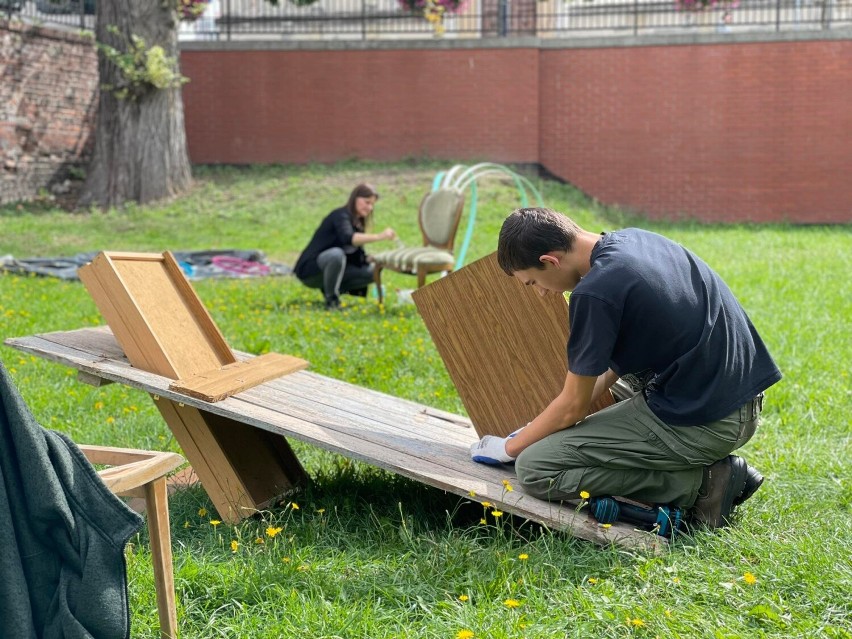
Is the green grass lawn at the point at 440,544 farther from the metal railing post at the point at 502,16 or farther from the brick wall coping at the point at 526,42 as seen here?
the metal railing post at the point at 502,16

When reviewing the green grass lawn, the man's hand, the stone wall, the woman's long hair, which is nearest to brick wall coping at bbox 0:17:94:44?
the stone wall

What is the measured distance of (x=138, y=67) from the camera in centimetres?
1432

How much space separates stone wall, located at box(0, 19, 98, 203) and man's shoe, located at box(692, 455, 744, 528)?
13.9 m

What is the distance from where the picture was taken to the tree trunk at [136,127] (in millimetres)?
14461

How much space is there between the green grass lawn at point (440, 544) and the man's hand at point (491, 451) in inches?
9.0

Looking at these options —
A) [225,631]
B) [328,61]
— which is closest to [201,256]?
[328,61]

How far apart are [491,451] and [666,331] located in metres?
0.84

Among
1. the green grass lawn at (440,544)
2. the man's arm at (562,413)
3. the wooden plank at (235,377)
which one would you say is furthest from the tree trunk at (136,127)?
the man's arm at (562,413)

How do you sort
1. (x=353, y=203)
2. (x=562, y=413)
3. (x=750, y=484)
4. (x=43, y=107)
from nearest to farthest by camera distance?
(x=562, y=413)
(x=750, y=484)
(x=353, y=203)
(x=43, y=107)

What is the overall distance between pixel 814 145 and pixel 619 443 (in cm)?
1531

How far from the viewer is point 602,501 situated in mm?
3463

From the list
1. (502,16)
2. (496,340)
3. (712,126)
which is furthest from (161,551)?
(502,16)

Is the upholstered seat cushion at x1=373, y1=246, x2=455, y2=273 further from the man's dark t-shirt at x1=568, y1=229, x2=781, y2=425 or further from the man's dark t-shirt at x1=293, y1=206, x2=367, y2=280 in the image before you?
the man's dark t-shirt at x1=568, y1=229, x2=781, y2=425

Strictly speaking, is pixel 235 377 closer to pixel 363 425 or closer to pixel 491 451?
pixel 363 425
